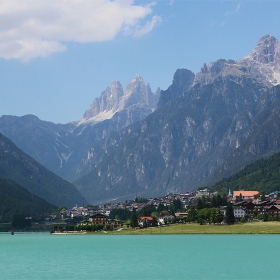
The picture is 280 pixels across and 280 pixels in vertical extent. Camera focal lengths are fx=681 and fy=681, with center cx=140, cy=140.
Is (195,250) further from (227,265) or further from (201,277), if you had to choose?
(201,277)

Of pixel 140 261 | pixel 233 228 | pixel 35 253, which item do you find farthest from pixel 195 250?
pixel 233 228

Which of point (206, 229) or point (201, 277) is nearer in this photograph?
point (201, 277)

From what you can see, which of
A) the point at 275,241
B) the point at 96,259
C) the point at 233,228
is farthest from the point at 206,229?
the point at 96,259

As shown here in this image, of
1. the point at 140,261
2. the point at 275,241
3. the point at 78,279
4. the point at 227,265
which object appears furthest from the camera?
the point at 275,241

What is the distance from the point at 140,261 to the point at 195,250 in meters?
21.6

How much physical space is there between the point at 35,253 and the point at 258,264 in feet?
175

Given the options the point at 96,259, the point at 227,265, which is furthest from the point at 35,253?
the point at 227,265

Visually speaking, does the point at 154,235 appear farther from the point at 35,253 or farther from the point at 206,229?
the point at 35,253

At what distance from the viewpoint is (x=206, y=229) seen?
19725 centimetres

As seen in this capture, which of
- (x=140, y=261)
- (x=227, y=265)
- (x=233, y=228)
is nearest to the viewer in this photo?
(x=227, y=265)

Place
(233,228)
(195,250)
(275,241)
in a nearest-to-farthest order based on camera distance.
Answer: (195,250) < (275,241) < (233,228)

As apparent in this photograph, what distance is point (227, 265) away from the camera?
4099 inches

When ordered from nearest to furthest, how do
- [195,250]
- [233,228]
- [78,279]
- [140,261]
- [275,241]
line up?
1. [78,279]
2. [140,261]
3. [195,250]
4. [275,241]
5. [233,228]

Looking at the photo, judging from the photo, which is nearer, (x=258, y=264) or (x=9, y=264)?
(x=258, y=264)
